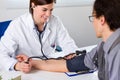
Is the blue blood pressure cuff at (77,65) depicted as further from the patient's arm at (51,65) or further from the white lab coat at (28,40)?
the white lab coat at (28,40)

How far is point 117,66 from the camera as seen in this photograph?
49.7 inches

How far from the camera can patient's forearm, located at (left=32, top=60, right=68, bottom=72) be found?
180 centimetres

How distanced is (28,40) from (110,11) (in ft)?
3.36

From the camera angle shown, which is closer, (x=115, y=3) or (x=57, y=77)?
(x=115, y=3)

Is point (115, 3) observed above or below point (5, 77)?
above

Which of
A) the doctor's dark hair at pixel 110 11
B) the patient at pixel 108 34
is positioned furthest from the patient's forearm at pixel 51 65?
the doctor's dark hair at pixel 110 11

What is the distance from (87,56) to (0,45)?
0.75 meters

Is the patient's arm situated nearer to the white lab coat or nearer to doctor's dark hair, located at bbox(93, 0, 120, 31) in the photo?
the white lab coat

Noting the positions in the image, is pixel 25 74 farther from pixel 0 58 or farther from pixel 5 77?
pixel 0 58

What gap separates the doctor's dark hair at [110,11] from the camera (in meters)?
1.32

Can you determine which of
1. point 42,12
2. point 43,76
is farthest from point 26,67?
point 42,12

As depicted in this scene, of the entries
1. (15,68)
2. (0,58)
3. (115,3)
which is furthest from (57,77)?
(115,3)

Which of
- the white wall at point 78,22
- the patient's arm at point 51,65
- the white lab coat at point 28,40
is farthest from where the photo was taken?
the white wall at point 78,22

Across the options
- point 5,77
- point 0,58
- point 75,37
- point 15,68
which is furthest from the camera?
point 75,37
